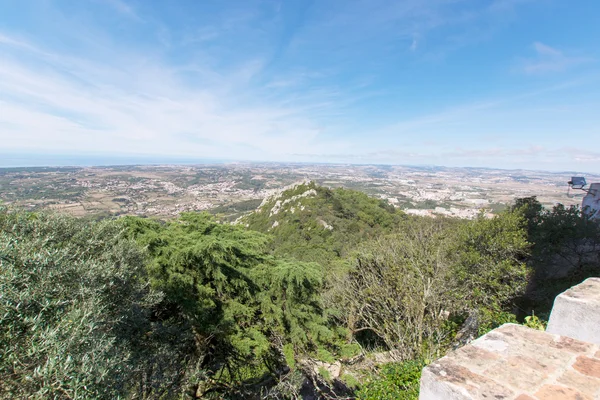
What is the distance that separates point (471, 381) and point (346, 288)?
30.0 feet

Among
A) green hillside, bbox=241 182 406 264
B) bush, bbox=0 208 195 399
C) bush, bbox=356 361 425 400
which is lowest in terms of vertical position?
green hillside, bbox=241 182 406 264

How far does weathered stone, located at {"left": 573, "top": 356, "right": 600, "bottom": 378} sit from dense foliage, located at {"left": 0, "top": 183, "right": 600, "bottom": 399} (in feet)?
9.73

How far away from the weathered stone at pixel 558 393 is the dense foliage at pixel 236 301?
3.12m

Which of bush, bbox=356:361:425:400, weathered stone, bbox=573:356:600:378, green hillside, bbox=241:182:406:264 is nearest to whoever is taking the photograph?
weathered stone, bbox=573:356:600:378

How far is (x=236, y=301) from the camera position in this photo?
732cm

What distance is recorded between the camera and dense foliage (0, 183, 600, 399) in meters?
2.94

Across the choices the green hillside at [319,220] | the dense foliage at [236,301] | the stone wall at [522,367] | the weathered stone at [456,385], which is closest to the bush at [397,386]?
the dense foliage at [236,301]

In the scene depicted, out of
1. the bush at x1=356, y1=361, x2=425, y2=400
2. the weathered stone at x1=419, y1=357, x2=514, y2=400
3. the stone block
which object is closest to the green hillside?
the bush at x1=356, y1=361, x2=425, y2=400

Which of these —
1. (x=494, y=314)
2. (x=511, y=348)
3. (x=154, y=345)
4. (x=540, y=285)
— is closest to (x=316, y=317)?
(x=154, y=345)

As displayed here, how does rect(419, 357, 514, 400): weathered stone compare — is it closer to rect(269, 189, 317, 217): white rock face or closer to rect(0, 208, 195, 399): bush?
rect(0, 208, 195, 399): bush

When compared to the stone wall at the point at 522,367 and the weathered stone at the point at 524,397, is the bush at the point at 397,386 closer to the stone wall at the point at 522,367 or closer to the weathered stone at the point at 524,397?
the stone wall at the point at 522,367

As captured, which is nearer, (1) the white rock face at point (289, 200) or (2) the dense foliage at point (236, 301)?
(2) the dense foliage at point (236, 301)

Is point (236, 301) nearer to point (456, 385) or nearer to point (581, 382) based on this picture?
point (456, 385)

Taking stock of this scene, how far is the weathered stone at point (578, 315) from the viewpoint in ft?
8.27
